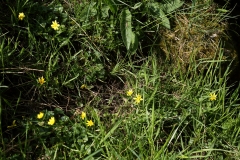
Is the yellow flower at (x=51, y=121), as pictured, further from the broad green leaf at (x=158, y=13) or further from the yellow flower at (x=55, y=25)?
the broad green leaf at (x=158, y=13)

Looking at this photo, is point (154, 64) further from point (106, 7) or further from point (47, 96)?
point (47, 96)

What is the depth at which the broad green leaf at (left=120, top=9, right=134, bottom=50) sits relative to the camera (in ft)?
8.60

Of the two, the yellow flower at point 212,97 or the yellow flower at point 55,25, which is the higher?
the yellow flower at point 55,25

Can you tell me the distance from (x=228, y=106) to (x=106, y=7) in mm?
1052

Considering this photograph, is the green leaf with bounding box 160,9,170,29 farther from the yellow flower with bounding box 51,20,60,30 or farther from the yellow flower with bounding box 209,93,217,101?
the yellow flower with bounding box 51,20,60,30

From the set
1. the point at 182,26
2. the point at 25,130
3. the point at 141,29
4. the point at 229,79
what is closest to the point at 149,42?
the point at 141,29

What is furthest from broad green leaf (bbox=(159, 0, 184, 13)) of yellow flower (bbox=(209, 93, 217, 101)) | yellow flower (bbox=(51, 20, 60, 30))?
yellow flower (bbox=(51, 20, 60, 30))

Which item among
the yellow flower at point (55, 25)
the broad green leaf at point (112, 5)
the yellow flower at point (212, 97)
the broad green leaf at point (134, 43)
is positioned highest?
the broad green leaf at point (112, 5)

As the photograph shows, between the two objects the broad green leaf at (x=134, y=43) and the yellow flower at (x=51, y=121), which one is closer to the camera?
the yellow flower at (x=51, y=121)

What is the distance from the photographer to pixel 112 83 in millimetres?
2643

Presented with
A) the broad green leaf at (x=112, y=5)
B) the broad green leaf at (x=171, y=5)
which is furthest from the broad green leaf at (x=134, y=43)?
the broad green leaf at (x=171, y=5)

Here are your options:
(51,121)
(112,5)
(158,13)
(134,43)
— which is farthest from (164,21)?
(51,121)

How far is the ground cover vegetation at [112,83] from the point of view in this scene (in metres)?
2.27

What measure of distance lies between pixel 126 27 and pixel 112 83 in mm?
387
